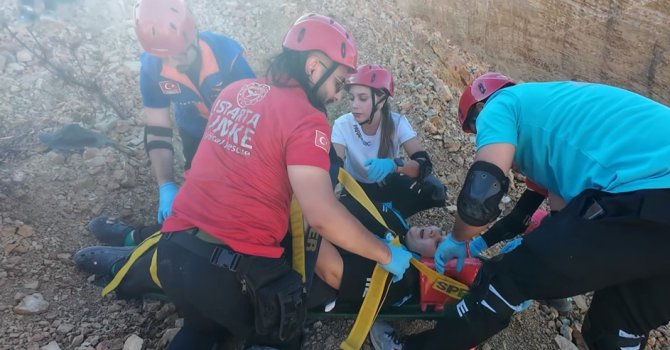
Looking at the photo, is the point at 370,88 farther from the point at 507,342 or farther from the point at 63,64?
the point at 63,64

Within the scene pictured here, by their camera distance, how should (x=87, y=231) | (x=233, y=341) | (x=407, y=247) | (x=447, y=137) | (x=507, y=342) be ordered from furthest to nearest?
(x=447, y=137) → (x=87, y=231) → (x=407, y=247) → (x=507, y=342) → (x=233, y=341)

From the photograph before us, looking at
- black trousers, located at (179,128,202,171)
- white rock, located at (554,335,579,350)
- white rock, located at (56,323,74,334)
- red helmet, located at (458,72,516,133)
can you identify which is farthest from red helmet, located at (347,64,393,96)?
white rock, located at (56,323,74,334)

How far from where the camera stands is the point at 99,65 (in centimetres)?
553

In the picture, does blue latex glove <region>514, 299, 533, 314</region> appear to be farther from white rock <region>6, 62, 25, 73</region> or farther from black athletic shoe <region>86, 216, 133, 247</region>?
white rock <region>6, 62, 25, 73</region>

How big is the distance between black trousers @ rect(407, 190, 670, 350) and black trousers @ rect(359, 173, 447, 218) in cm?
144

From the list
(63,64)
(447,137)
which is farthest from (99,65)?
A: (447,137)

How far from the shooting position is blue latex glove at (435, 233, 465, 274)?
291cm

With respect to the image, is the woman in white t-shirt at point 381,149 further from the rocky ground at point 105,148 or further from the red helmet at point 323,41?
the red helmet at point 323,41

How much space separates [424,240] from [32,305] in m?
2.40

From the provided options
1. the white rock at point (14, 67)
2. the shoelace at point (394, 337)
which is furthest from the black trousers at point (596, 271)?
A: the white rock at point (14, 67)

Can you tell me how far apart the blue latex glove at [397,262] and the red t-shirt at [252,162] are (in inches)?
23.8

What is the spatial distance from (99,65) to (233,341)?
3.93m

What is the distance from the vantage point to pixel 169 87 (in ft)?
11.8

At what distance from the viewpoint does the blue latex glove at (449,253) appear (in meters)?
2.91
